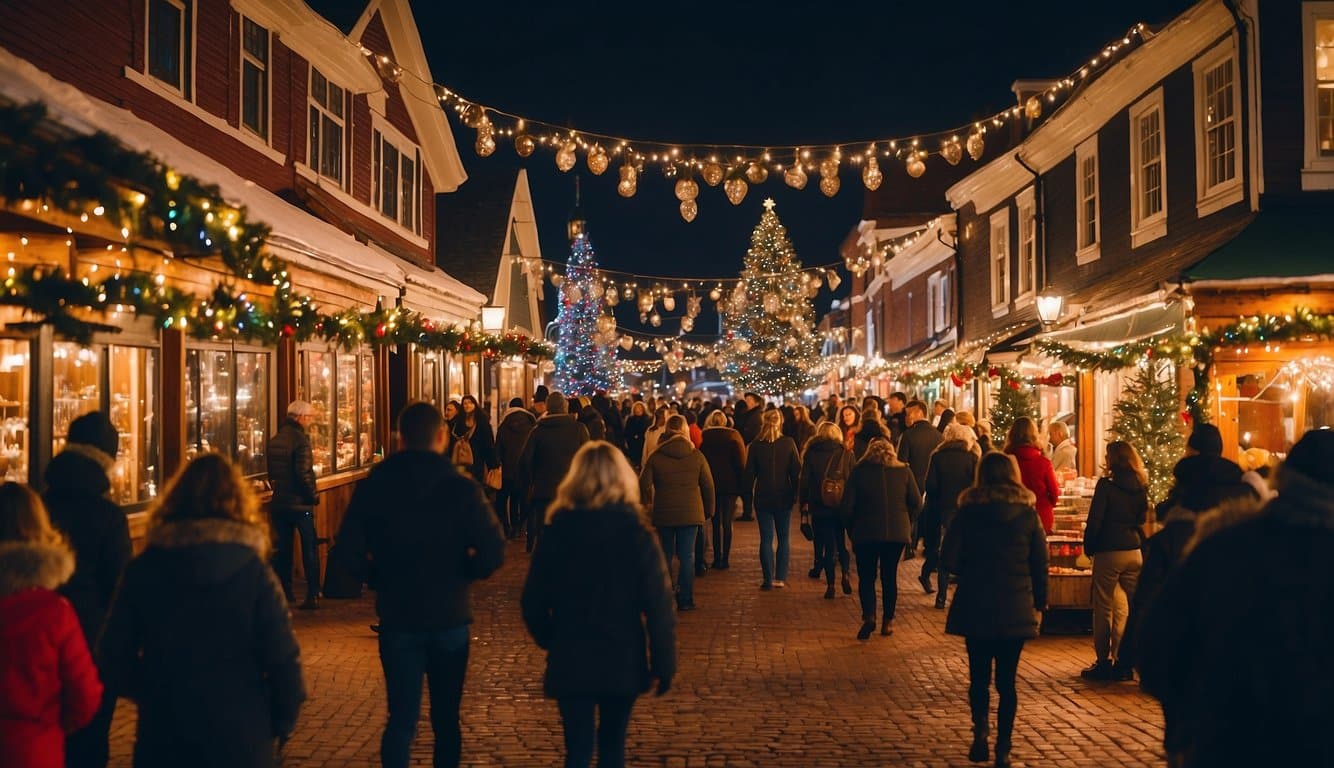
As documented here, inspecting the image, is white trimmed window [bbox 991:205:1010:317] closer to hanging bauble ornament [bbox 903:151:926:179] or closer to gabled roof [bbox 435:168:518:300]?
hanging bauble ornament [bbox 903:151:926:179]

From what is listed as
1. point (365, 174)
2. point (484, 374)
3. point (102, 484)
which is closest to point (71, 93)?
point (102, 484)

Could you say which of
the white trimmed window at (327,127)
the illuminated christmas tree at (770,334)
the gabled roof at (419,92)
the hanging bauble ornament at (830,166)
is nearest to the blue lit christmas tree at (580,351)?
the illuminated christmas tree at (770,334)

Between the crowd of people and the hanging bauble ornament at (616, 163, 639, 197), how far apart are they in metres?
9.98

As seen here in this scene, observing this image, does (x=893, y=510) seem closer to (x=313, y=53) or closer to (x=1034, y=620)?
(x=1034, y=620)

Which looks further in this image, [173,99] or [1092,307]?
[1092,307]

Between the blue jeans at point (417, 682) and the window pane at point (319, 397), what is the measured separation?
33.0 feet

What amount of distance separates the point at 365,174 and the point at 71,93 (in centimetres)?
1466

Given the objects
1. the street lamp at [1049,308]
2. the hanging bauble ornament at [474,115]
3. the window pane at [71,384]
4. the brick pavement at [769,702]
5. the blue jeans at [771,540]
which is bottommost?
the brick pavement at [769,702]

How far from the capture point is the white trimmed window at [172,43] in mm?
13838

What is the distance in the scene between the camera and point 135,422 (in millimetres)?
11227

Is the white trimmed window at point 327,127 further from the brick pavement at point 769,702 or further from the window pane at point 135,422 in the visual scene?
the brick pavement at point 769,702

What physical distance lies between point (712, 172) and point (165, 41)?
7.39 meters

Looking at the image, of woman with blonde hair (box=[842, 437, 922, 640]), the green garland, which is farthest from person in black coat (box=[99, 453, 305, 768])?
woman with blonde hair (box=[842, 437, 922, 640])

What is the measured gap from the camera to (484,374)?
1173 inches
